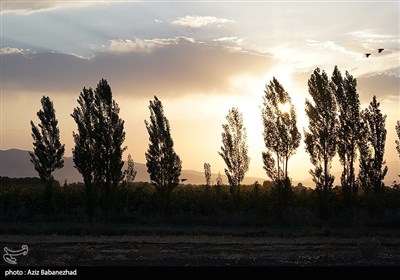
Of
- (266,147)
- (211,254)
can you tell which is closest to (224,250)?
(211,254)

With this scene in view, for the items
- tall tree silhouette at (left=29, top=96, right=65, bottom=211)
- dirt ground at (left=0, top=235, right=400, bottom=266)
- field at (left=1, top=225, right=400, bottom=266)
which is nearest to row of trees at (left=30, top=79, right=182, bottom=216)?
tall tree silhouette at (left=29, top=96, right=65, bottom=211)

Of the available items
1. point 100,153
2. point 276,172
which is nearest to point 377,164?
point 276,172

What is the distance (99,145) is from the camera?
44.0 m

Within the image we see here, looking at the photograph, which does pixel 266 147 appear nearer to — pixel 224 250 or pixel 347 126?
pixel 347 126

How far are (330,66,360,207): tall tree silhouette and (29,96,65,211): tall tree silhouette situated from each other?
23.8 meters

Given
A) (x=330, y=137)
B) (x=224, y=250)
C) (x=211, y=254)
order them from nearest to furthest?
1. (x=211, y=254)
2. (x=224, y=250)
3. (x=330, y=137)

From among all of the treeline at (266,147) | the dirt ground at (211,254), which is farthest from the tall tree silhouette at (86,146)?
the dirt ground at (211,254)

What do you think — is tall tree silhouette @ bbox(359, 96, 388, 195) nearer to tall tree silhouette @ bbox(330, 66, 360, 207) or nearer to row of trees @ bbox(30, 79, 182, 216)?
tall tree silhouette @ bbox(330, 66, 360, 207)

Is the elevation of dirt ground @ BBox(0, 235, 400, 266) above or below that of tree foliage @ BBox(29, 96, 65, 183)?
below

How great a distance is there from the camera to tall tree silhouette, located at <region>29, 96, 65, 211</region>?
45.7 m

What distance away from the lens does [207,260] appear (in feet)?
62.6

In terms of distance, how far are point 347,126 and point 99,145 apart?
2019 centimetres

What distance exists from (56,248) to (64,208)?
2525cm

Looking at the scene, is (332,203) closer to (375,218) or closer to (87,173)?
(375,218)
